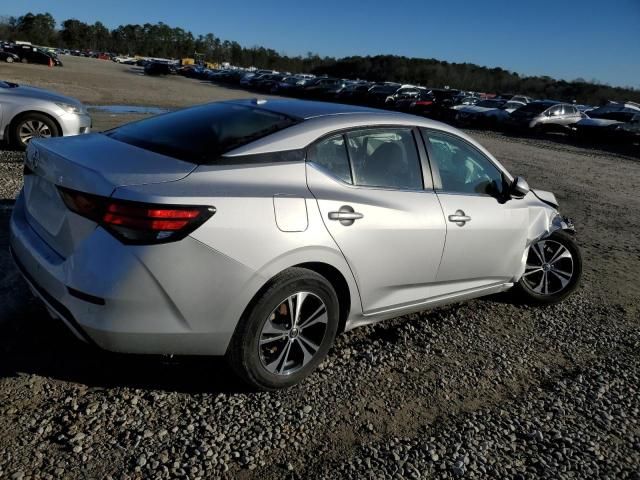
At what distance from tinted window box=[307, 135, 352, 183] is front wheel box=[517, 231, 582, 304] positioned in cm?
232

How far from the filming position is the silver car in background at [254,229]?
2.61 m

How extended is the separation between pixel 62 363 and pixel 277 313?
1.29 metres

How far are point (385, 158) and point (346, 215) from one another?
0.70 meters

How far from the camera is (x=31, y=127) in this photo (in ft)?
→ 28.6

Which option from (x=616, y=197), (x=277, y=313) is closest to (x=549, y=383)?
(x=277, y=313)

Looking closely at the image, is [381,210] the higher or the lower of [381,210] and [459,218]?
the higher

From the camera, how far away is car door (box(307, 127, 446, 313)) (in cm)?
318

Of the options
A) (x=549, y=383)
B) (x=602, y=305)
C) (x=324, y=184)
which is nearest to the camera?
(x=324, y=184)

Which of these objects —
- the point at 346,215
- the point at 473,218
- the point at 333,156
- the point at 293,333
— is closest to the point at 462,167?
the point at 473,218

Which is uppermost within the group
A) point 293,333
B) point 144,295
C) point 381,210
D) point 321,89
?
point 381,210

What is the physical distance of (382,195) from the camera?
11.2 feet

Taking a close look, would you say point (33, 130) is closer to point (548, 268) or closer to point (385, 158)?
point (385, 158)

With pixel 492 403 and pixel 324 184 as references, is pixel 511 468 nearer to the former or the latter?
pixel 492 403

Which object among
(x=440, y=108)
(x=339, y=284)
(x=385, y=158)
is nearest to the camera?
(x=339, y=284)
